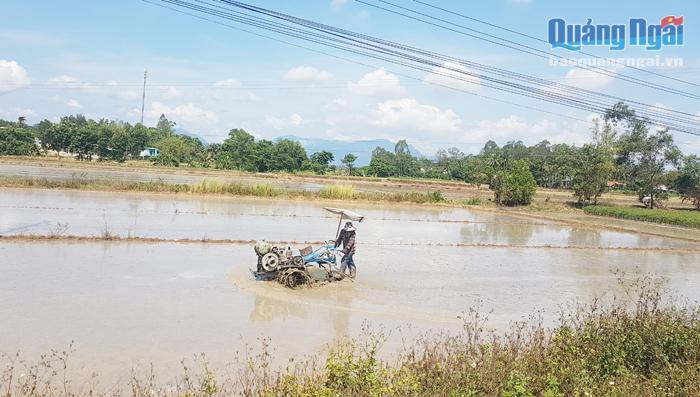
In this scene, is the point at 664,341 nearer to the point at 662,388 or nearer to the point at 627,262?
the point at 662,388

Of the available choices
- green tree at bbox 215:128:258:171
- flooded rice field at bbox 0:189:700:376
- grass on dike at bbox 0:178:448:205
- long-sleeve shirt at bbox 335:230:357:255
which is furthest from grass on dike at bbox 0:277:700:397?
green tree at bbox 215:128:258:171

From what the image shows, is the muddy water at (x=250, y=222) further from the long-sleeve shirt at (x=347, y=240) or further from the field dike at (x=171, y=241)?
the long-sleeve shirt at (x=347, y=240)

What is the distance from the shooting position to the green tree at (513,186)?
4169 cm

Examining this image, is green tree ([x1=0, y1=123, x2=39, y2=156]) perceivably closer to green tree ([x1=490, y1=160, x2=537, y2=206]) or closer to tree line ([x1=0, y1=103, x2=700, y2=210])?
tree line ([x1=0, y1=103, x2=700, y2=210])

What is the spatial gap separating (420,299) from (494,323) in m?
1.91

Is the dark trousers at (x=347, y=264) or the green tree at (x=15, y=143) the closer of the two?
the dark trousers at (x=347, y=264)

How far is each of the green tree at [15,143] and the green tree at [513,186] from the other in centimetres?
5003

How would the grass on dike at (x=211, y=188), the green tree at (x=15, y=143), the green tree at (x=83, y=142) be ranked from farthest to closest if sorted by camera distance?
the green tree at (x=83, y=142) → the green tree at (x=15, y=143) → the grass on dike at (x=211, y=188)

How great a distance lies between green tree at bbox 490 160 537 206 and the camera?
137 ft

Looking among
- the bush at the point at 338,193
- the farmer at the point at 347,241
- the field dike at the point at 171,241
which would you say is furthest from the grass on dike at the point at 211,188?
the farmer at the point at 347,241

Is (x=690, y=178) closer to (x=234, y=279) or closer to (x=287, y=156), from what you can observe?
(x=287, y=156)

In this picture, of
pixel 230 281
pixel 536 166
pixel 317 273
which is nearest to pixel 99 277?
pixel 230 281

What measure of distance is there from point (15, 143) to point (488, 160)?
5006 cm

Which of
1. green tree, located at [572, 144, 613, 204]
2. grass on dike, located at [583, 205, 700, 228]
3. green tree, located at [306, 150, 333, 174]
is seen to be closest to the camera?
grass on dike, located at [583, 205, 700, 228]
